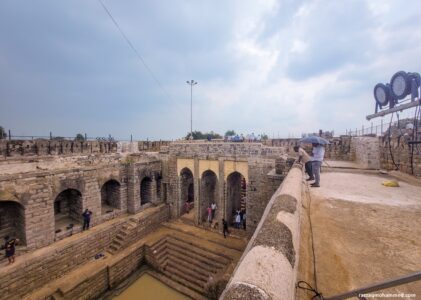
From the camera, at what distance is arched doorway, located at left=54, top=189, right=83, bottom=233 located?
11.4 metres

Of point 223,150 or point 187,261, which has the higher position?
point 223,150

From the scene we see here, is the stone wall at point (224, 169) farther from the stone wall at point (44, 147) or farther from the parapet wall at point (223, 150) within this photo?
the stone wall at point (44, 147)

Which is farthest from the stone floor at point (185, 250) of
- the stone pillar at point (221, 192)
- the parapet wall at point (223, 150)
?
the parapet wall at point (223, 150)

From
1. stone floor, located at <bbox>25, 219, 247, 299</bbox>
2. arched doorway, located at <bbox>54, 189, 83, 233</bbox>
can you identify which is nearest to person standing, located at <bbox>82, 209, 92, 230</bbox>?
arched doorway, located at <bbox>54, 189, 83, 233</bbox>

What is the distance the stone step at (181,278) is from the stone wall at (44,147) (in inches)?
522

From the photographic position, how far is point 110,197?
14.0m

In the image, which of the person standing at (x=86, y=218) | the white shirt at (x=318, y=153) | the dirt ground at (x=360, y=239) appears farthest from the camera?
the person standing at (x=86, y=218)

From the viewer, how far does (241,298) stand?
1.11 meters

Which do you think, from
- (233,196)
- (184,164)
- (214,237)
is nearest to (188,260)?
(214,237)

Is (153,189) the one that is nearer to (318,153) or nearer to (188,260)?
(188,260)

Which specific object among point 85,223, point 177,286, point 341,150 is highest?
point 341,150

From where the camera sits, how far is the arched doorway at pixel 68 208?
37.4 ft

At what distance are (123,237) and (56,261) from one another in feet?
10.1

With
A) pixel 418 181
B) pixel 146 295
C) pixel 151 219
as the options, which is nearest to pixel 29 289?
pixel 146 295
